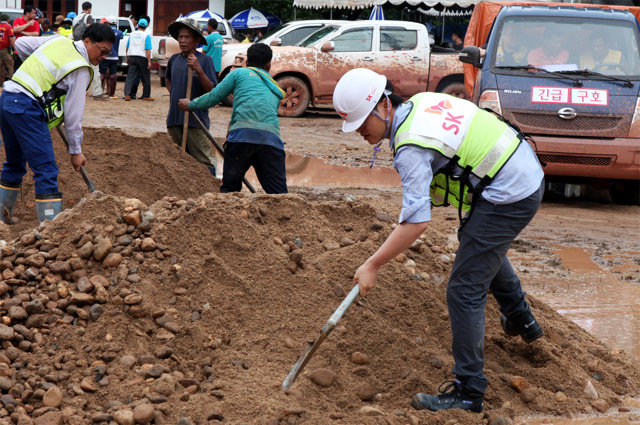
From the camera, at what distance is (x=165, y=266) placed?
458 centimetres

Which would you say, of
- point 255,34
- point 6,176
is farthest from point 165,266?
A: point 255,34

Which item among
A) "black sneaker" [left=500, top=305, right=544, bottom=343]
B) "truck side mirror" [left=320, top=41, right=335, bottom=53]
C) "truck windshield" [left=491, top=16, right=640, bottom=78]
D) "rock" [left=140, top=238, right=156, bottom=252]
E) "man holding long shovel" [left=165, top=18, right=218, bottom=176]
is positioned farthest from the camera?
"truck side mirror" [left=320, top=41, right=335, bottom=53]

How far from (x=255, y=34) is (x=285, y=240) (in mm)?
25432

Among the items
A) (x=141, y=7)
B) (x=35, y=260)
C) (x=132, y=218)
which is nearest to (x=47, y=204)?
(x=132, y=218)

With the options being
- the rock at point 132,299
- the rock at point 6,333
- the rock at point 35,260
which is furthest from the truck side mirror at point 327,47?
the rock at point 6,333

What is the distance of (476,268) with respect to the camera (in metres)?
3.74

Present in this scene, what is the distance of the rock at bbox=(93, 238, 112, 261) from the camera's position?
447cm

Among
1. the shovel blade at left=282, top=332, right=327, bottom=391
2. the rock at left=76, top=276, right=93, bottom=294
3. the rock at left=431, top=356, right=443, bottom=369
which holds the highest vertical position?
the rock at left=76, top=276, right=93, bottom=294

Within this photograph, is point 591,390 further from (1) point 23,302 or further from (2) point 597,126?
(2) point 597,126

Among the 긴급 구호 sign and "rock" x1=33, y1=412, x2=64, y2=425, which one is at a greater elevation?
the 긴급 구호 sign

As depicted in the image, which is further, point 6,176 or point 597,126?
point 597,126

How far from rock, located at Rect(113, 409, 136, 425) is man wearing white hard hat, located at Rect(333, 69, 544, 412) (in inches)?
46.8

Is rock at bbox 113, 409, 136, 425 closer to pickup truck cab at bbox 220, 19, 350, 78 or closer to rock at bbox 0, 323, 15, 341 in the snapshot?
rock at bbox 0, 323, 15, 341

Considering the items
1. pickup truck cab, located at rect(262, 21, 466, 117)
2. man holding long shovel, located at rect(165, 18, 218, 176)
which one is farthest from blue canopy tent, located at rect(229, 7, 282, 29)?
man holding long shovel, located at rect(165, 18, 218, 176)
